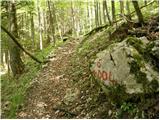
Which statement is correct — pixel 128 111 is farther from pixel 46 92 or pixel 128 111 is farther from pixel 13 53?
pixel 13 53

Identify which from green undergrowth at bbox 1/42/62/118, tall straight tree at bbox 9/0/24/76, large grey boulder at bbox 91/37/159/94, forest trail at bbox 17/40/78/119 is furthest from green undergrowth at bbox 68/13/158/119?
tall straight tree at bbox 9/0/24/76

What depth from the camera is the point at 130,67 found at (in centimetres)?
712

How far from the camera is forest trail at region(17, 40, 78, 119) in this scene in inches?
382

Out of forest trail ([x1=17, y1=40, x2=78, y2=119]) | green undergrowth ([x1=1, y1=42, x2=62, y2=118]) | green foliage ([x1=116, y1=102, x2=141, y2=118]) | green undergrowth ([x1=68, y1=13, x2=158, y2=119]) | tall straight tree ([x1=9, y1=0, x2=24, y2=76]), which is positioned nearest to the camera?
green undergrowth ([x1=68, y1=13, x2=158, y2=119])

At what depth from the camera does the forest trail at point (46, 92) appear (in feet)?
31.9

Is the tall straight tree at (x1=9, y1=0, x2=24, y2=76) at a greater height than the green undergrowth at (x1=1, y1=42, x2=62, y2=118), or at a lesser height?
greater

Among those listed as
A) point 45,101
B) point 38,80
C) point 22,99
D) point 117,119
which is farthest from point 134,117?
point 38,80

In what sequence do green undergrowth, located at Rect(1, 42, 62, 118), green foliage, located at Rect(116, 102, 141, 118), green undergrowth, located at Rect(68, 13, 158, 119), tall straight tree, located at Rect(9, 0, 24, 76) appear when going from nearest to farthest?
green undergrowth, located at Rect(68, 13, 158, 119)
green foliage, located at Rect(116, 102, 141, 118)
green undergrowth, located at Rect(1, 42, 62, 118)
tall straight tree, located at Rect(9, 0, 24, 76)

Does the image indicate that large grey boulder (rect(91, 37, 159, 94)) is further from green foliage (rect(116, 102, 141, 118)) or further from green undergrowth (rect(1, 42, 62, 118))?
green undergrowth (rect(1, 42, 62, 118))

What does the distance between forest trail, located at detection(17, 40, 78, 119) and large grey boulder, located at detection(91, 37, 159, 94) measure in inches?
96.8

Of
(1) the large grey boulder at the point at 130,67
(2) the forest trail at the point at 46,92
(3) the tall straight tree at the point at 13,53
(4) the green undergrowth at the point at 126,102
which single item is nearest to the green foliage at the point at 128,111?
(4) the green undergrowth at the point at 126,102

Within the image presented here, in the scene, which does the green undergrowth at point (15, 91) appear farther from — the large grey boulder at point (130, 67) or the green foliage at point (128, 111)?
the green foliage at point (128, 111)

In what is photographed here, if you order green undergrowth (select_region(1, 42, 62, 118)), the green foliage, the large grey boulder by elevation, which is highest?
the large grey boulder

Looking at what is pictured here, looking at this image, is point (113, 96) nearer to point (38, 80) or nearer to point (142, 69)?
point (142, 69)
